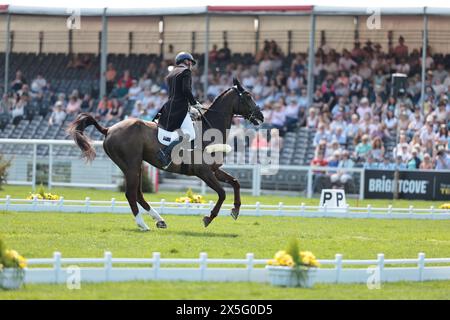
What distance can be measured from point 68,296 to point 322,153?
818 inches

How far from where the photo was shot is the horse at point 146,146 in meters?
17.4

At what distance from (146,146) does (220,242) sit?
2894 mm

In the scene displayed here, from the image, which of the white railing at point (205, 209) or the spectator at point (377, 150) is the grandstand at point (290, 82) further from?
the white railing at point (205, 209)

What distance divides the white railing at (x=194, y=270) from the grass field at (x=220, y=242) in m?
0.22

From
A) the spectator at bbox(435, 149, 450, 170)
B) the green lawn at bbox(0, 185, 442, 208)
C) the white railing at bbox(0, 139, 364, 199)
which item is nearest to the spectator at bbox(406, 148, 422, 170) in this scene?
the spectator at bbox(435, 149, 450, 170)

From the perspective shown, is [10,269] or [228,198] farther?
[228,198]

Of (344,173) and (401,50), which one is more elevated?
(401,50)

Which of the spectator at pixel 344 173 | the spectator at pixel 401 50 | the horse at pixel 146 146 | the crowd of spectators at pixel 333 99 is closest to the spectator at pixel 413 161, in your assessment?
the crowd of spectators at pixel 333 99

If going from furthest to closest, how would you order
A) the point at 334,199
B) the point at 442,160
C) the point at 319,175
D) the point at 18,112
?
the point at 18,112, the point at 319,175, the point at 442,160, the point at 334,199

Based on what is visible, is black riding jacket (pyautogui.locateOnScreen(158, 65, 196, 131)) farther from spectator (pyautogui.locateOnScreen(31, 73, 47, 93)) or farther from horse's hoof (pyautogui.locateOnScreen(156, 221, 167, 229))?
spectator (pyautogui.locateOnScreen(31, 73, 47, 93))

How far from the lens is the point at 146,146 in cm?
1759

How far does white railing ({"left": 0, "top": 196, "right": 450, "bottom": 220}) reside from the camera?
21344 millimetres

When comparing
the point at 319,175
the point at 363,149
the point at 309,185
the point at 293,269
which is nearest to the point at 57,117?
the point at 309,185

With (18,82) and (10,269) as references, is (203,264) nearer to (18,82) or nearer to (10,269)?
(10,269)
